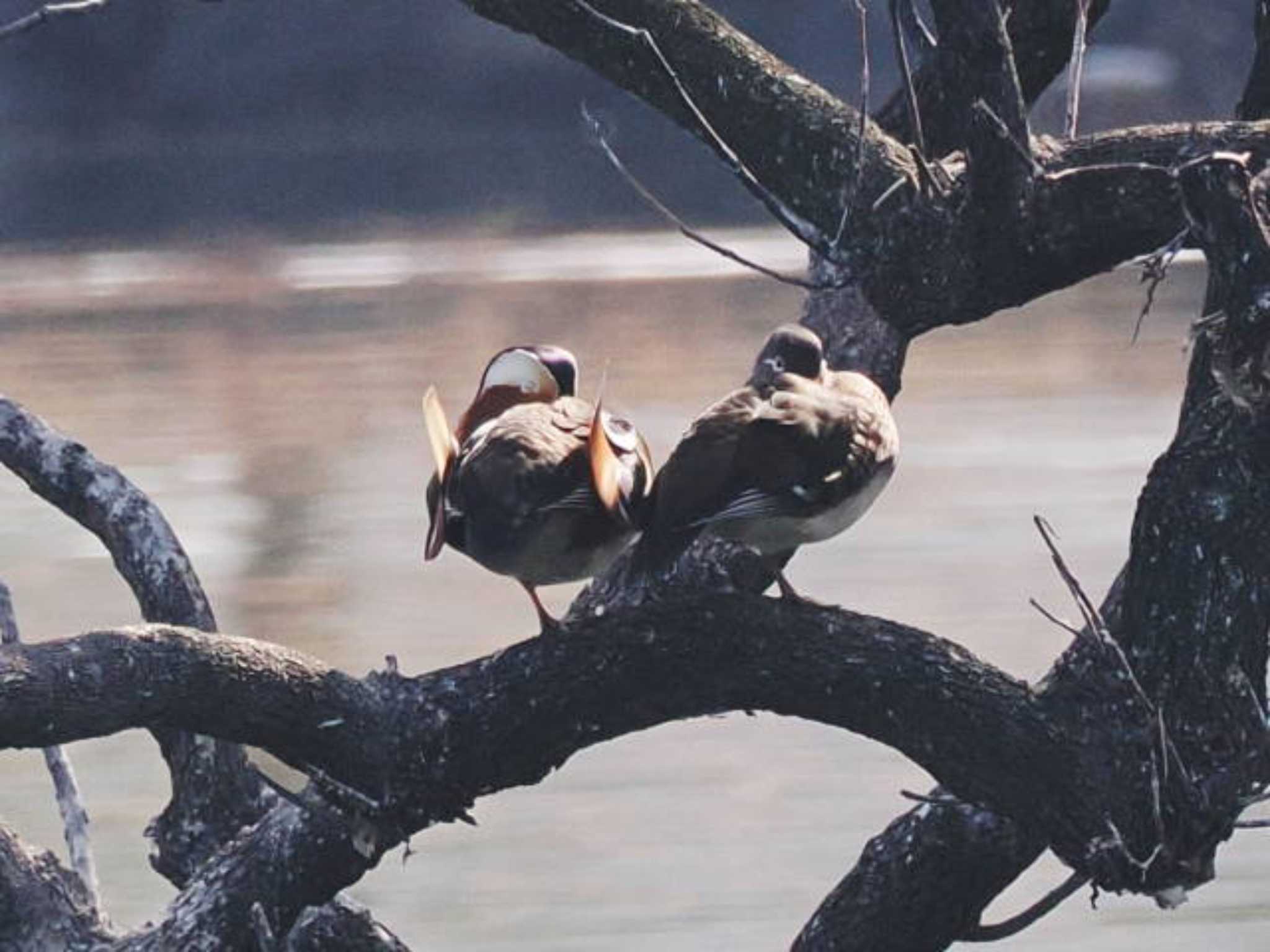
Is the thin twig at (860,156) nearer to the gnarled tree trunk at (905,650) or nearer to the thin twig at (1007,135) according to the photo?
the gnarled tree trunk at (905,650)

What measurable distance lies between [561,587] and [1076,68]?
8.57m

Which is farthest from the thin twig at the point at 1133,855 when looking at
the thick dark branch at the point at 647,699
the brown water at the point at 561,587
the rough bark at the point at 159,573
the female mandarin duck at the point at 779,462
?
the brown water at the point at 561,587

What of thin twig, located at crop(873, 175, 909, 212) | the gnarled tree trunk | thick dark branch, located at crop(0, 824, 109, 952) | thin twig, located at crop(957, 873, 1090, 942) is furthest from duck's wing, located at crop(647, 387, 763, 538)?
thick dark branch, located at crop(0, 824, 109, 952)

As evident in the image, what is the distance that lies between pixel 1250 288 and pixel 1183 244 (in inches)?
14.1

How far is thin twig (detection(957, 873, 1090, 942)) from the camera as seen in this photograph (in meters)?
4.81

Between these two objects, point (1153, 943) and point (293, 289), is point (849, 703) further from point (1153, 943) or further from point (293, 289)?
point (293, 289)

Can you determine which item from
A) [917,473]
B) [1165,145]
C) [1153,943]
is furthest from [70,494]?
[917,473]

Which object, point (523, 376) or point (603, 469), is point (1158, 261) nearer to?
point (603, 469)

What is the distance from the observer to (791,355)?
496 cm

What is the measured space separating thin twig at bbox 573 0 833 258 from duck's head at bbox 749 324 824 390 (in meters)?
0.23

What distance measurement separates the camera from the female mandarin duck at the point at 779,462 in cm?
457

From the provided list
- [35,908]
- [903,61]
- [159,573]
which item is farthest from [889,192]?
[35,908]

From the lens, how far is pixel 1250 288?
4117 millimetres

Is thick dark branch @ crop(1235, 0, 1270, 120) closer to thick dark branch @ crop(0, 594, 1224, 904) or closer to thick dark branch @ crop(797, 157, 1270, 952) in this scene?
thick dark branch @ crop(797, 157, 1270, 952)
